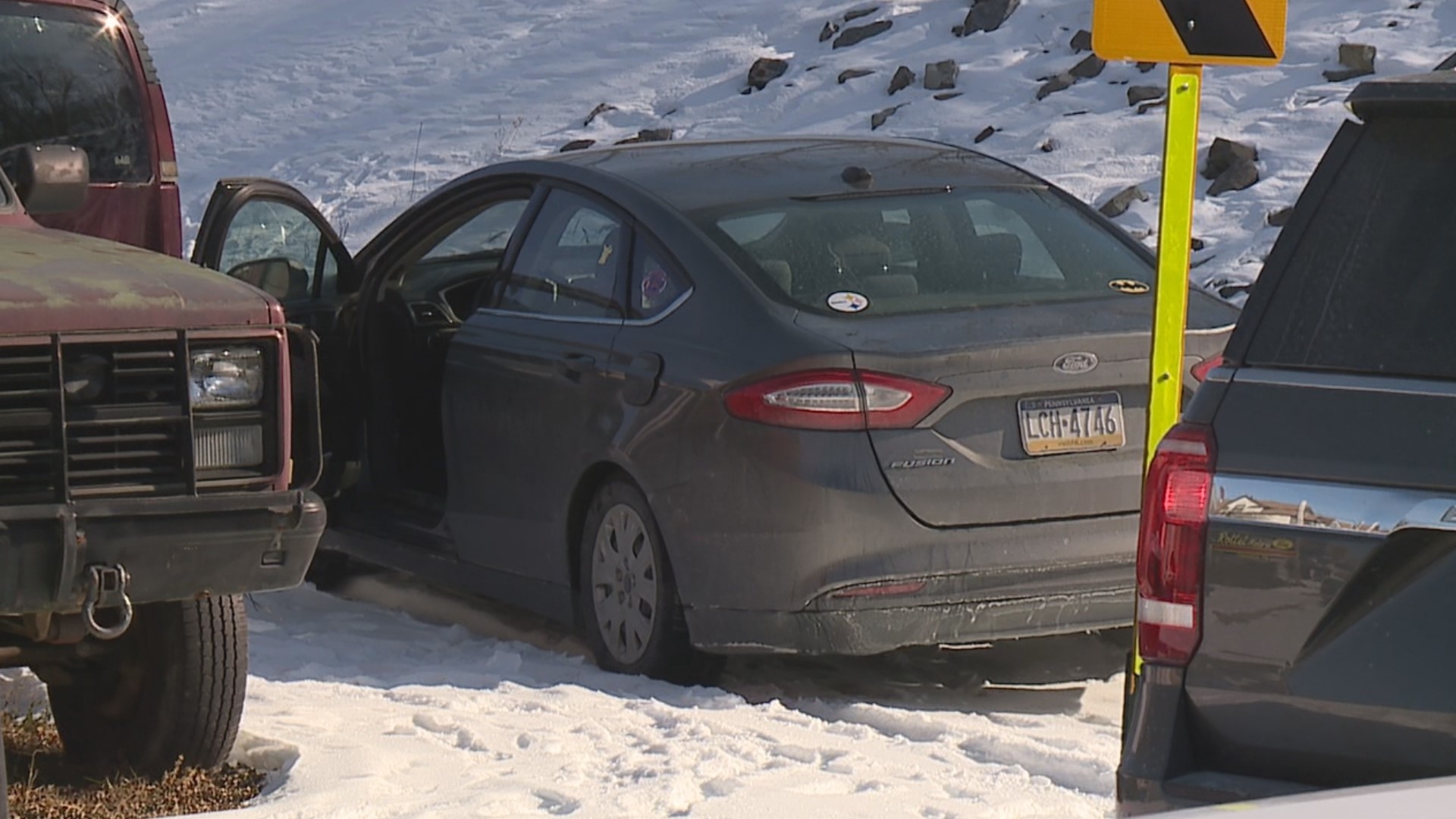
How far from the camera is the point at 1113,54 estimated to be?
204 inches

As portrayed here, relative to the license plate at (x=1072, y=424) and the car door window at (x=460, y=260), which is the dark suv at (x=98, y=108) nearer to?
the car door window at (x=460, y=260)

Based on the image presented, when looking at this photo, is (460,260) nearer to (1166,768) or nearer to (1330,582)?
(1166,768)

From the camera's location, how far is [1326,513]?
343 centimetres

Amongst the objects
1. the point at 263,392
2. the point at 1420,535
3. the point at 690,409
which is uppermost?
the point at 1420,535

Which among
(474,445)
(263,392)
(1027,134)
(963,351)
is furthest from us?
(1027,134)

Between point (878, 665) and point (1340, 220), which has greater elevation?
point (1340, 220)

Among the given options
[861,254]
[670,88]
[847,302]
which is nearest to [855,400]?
[847,302]

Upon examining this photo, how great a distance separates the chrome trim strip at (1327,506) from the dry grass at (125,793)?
277 cm

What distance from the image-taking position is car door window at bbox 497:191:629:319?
695 cm

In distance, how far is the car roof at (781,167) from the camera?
690cm

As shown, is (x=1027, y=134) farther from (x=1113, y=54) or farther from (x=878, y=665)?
(x=1113, y=54)

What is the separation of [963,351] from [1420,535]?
2.84 meters

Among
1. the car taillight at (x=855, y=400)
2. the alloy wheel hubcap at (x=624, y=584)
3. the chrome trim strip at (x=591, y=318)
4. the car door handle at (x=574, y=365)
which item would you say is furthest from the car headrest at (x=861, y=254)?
the alloy wheel hubcap at (x=624, y=584)

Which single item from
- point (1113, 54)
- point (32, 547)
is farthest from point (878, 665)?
point (32, 547)
